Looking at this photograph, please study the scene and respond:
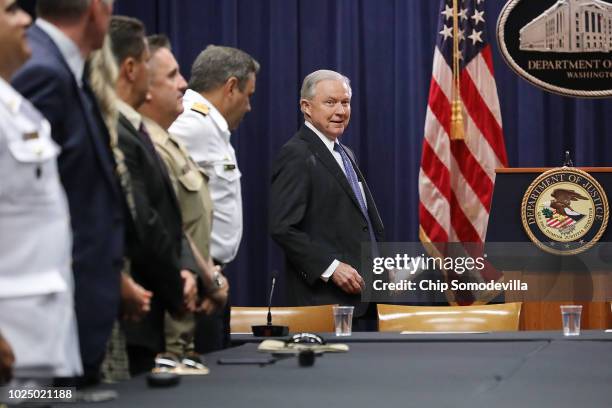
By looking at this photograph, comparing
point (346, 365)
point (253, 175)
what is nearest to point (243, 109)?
point (346, 365)

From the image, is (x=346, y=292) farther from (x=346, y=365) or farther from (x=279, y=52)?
(x=279, y=52)

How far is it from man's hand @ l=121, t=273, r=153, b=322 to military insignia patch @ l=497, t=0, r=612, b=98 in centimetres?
440

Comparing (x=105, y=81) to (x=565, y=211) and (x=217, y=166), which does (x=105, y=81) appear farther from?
(x=565, y=211)

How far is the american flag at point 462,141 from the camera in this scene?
6.30 meters

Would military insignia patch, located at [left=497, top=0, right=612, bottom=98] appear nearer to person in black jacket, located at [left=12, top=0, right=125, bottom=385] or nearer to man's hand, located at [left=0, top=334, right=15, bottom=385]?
person in black jacket, located at [left=12, top=0, right=125, bottom=385]

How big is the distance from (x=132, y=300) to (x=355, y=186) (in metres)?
2.98

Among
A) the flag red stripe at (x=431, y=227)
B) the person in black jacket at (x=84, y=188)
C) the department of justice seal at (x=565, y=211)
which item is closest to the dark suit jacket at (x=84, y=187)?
the person in black jacket at (x=84, y=188)

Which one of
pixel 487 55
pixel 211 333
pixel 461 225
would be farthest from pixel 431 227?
pixel 211 333

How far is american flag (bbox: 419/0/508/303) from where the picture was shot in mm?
6301

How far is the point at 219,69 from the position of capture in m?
4.03

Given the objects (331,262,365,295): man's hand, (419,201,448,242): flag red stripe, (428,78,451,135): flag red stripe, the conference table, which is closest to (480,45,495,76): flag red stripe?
(428,78,451,135): flag red stripe

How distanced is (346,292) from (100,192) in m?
2.85

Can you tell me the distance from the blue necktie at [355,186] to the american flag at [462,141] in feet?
3.77

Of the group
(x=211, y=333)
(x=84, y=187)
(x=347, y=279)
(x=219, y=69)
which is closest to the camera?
(x=84, y=187)
